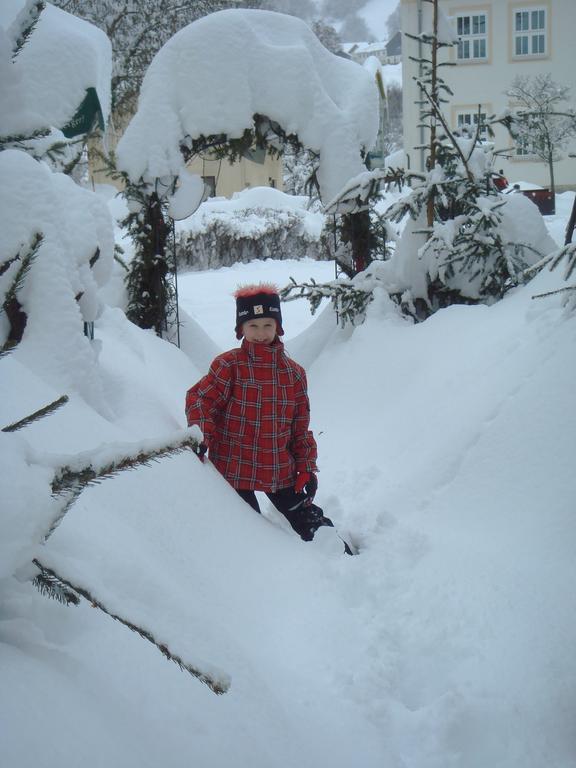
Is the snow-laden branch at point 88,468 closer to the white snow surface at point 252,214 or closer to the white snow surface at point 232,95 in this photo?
the white snow surface at point 232,95

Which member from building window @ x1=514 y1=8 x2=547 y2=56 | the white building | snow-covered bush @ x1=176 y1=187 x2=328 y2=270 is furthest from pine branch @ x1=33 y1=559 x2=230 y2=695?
building window @ x1=514 y1=8 x2=547 y2=56

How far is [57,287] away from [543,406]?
2.05 m

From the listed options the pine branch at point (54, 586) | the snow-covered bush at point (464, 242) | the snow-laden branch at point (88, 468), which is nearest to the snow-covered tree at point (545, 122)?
the snow-covered bush at point (464, 242)

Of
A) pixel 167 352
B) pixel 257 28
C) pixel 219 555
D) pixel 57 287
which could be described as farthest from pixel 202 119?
pixel 219 555

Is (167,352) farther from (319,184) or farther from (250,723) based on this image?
(250,723)

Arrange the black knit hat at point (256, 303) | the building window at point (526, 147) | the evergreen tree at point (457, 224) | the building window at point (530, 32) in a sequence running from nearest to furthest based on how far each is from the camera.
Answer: the black knit hat at point (256, 303), the evergreen tree at point (457, 224), the building window at point (526, 147), the building window at point (530, 32)

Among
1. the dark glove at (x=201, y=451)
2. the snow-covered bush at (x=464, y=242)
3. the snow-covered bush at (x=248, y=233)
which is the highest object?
the snow-covered bush at (x=464, y=242)

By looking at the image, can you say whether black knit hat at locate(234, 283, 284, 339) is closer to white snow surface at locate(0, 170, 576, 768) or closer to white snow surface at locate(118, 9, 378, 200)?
white snow surface at locate(0, 170, 576, 768)

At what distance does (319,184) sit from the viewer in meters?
6.69

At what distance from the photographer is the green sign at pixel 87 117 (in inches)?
A: 209

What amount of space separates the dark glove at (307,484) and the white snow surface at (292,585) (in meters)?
0.19

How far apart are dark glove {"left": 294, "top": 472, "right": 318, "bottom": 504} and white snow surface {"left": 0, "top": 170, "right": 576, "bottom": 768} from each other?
19cm

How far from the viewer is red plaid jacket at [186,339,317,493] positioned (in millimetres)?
2977

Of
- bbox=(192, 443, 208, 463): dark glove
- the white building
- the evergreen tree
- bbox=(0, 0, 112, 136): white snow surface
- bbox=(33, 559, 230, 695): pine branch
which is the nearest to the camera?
bbox=(33, 559, 230, 695): pine branch
